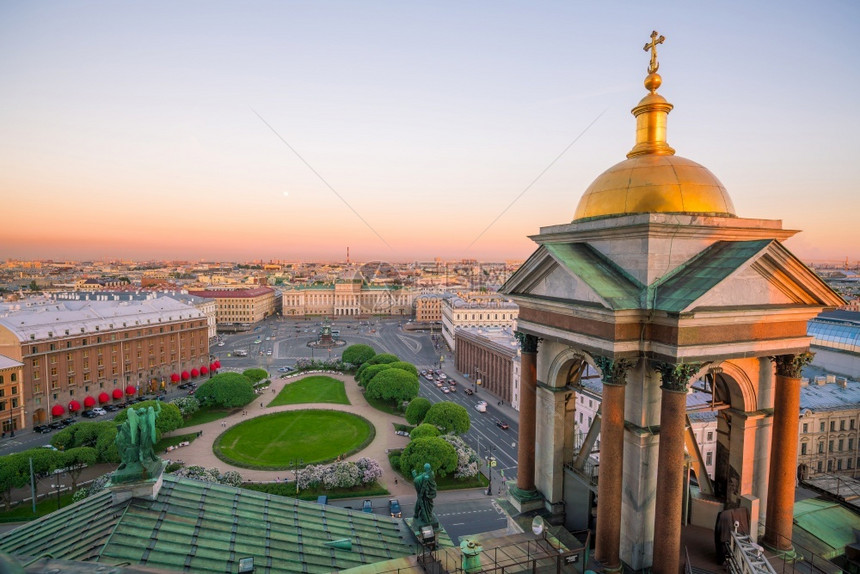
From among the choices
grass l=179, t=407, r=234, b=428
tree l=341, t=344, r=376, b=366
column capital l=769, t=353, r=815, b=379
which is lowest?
grass l=179, t=407, r=234, b=428

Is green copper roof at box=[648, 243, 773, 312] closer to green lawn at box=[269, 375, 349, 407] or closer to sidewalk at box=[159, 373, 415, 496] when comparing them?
sidewalk at box=[159, 373, 415, 496]

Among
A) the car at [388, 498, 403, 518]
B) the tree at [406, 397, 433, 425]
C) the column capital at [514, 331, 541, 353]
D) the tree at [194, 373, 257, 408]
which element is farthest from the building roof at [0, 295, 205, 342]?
the column capital at [514, 331, 541, 353]

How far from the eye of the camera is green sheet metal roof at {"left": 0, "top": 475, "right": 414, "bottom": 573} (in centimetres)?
1449

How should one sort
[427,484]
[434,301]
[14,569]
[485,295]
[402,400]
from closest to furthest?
[14,569] < [427,484] < [402,400] < [485,295] < [434,301]

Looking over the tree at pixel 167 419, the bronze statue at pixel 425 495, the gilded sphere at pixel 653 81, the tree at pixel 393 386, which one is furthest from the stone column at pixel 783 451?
the tree at pixel 167 419

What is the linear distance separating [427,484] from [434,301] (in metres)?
163

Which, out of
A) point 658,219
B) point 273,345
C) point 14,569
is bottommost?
point 273,345

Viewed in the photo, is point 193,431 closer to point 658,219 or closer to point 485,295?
point 658,219

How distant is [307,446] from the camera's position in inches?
2427

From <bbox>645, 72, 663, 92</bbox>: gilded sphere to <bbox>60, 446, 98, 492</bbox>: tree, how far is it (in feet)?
199

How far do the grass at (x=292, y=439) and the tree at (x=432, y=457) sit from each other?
37.8 feet

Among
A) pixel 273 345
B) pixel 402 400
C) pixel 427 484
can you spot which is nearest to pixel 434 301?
pixel 273 345

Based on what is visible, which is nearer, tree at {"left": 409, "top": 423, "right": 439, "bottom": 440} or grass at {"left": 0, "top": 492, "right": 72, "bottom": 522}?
grass at {"left": 0, "top": 492, "right": 72, "bottom": 522}

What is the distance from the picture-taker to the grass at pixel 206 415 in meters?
70.6
